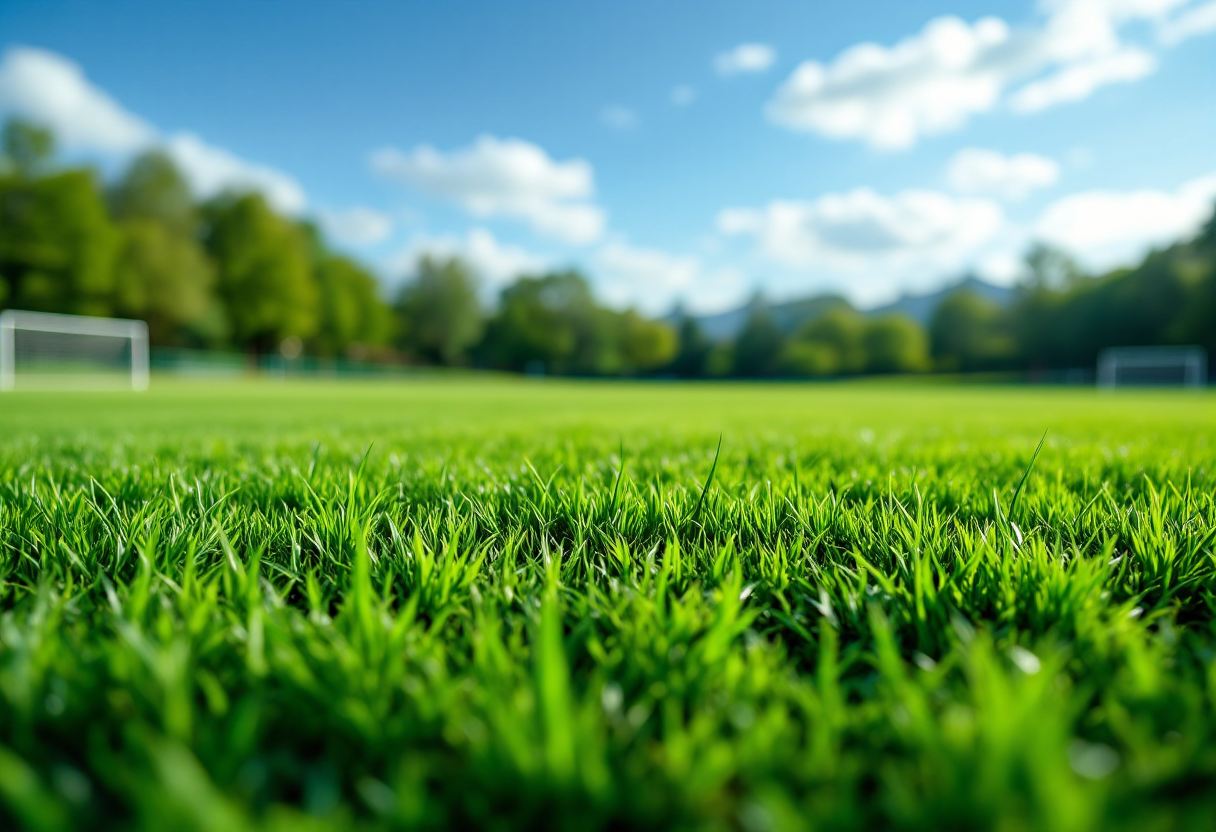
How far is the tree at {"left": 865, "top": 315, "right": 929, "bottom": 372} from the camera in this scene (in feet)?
226

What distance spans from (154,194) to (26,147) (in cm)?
649

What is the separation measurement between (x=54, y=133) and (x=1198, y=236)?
78630 mm

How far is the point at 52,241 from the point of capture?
1409 inches

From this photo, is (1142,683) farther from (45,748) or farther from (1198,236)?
(1198,236)

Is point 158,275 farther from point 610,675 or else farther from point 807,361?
point 807,361

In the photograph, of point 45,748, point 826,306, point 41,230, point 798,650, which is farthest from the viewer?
point 826,306

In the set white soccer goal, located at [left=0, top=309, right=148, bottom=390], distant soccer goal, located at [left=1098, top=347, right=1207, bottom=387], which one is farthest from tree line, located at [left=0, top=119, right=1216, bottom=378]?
white soccer goal, located at [left=0, top=309, right=148, bottom=390]

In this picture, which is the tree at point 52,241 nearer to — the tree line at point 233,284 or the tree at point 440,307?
the tree line at point 233,284

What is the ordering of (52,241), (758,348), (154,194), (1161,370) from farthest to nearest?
(758,348) → (154,194) → (1161,370) → (52,241)

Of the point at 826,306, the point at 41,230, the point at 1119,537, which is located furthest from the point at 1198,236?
the point at 41,230

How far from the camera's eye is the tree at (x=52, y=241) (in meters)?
35.6

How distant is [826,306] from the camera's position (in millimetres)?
82688

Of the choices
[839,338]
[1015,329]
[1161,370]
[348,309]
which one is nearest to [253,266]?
[348,309]

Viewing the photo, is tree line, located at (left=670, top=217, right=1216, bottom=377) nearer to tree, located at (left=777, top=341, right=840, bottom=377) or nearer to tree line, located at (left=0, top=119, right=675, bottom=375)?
tree, located at (left=777, top=341, right=840, bottom=377)
